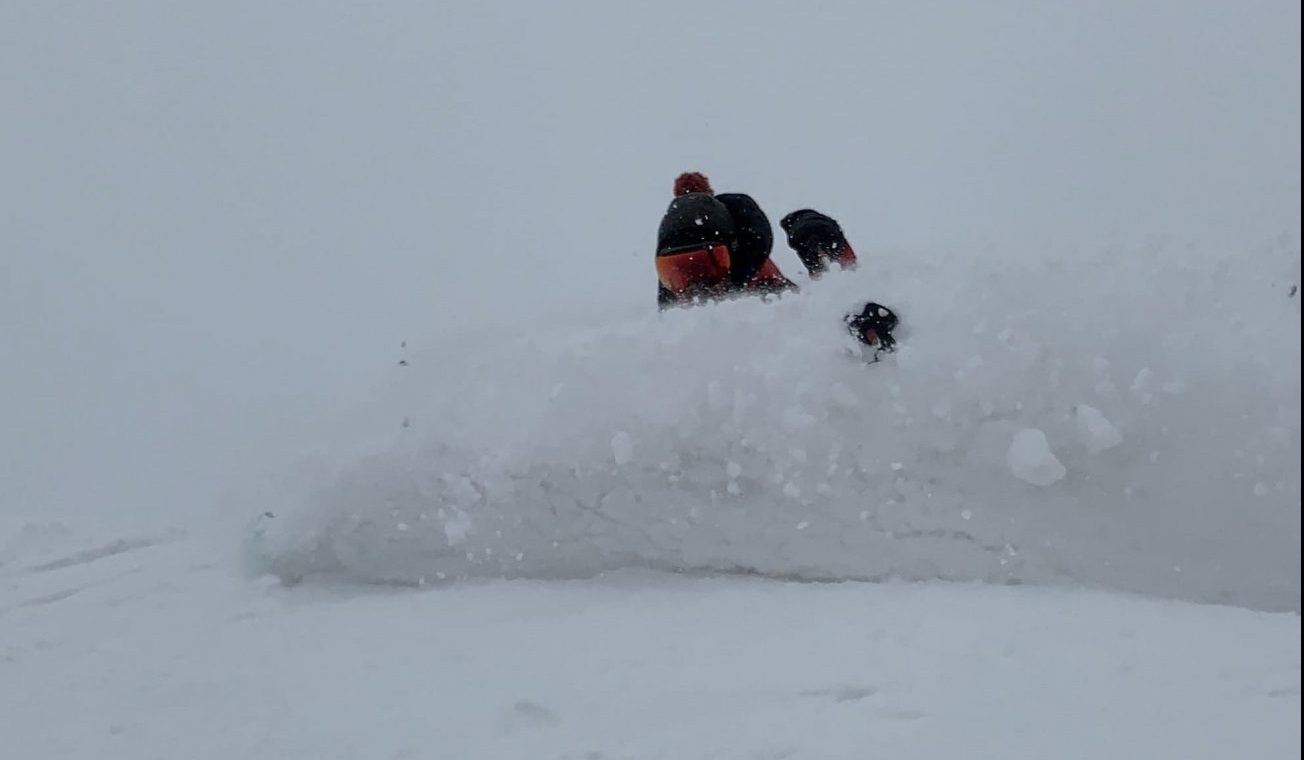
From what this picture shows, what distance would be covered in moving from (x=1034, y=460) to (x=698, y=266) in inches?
86.1

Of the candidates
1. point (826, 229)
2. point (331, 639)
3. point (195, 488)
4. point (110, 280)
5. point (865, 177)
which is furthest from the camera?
point (865, 177)

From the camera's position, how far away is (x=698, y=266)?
5.15 meters

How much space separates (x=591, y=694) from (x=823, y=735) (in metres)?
0.81

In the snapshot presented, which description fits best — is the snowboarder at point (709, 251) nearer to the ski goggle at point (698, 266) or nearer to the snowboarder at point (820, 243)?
the ski goggle at point (698, 266)

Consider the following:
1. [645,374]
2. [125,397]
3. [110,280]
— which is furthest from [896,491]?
[110,280]

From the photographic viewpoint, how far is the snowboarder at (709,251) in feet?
16.9

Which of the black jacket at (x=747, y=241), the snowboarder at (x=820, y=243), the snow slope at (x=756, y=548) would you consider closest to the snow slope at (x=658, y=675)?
the snow slope at (x=756, y=548)

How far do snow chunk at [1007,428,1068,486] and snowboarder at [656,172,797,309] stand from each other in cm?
193

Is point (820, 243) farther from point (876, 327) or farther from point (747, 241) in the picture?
point (876, 327)

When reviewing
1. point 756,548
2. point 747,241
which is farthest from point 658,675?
point 747,241

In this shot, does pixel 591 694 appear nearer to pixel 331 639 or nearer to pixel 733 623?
pixel 733 623

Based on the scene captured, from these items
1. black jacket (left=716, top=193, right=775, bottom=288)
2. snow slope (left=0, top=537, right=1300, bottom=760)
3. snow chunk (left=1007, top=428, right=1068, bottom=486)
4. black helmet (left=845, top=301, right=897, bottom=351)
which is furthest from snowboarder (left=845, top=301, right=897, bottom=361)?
black jacket (left=716, top=193, right=775, bottom=288)

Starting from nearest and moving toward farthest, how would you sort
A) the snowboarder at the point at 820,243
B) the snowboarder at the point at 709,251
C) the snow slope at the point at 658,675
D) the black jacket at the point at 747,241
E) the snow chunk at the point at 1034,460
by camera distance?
1. the snow slope at the point at 658,675
2. the snow chunk at the point at 1034,460
3. the snowboarder at the point at 820,243
4. the snowboarder at the point at 709,251
5. the black jacket at the point at 747,241

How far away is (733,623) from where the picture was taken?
350 cm
